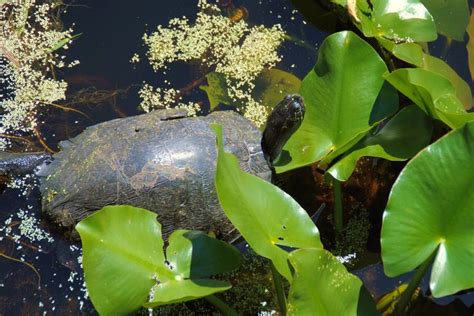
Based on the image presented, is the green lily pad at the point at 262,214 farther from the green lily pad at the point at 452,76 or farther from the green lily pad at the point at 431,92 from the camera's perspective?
the green lily pad at the point at 452,76

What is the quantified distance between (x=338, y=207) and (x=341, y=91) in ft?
1.44

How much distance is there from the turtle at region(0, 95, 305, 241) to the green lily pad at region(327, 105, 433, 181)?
21cm

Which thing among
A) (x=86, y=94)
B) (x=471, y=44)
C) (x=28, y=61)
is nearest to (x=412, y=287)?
(x=471, y=44)

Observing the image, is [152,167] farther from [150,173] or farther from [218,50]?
[218,50]

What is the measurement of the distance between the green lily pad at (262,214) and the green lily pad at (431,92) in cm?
53

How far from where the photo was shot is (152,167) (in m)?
2.29

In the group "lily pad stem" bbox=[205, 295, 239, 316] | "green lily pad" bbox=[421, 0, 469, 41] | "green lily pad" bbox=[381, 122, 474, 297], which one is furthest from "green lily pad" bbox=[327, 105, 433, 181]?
"green lily pad" bbox=[421, 0, 469, 41]

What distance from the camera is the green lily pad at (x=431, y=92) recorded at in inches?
79.4

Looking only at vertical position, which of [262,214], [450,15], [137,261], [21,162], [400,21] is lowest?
[21,162]

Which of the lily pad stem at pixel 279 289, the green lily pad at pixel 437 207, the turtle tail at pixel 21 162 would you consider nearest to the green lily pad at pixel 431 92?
the green lily pad at pixel 437 207

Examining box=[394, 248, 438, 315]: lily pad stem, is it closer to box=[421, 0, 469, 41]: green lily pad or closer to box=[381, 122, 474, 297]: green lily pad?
box=[381, 122, 474, 297]: green lily pad

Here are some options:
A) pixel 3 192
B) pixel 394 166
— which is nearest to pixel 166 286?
pixel 3 192

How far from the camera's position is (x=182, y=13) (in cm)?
303

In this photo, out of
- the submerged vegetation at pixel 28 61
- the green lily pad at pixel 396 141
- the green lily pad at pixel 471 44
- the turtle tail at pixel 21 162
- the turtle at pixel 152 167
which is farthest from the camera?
the green lily pad at pixel 471 44
